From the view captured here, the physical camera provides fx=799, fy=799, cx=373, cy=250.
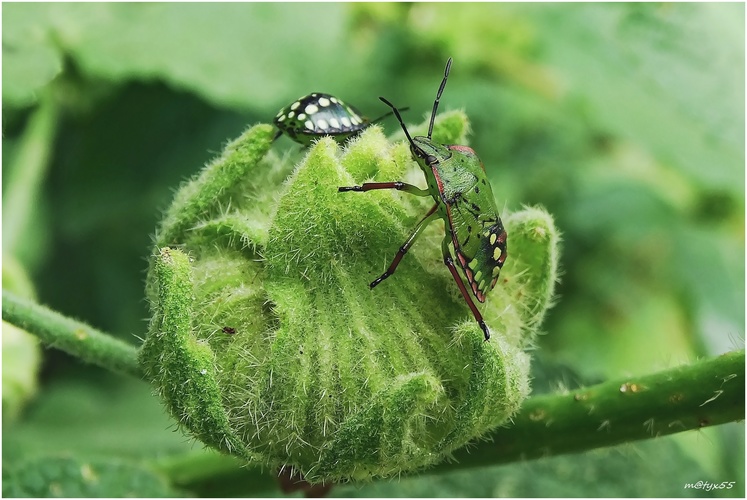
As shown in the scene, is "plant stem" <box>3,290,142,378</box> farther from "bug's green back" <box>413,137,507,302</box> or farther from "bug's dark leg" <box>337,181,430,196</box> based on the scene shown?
"bug's green back" <box>413,137,507,302</box>

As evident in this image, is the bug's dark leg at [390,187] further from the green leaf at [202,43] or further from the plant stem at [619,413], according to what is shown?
the green leaf at [202,43]

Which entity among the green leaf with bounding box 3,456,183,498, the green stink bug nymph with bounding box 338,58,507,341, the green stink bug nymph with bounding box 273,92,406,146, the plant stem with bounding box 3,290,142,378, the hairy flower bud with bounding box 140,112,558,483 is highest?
the green stink bug nymph with bounding box 273,92,406,146

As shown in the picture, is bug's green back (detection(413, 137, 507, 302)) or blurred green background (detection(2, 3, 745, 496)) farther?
blurred green background (detection(2, 3, 745, 496))

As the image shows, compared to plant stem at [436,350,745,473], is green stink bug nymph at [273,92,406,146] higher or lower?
higher

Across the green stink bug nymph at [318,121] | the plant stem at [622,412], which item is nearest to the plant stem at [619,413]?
the plant stem at [622,412]

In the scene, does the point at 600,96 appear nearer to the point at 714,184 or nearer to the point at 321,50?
the point at 714,184

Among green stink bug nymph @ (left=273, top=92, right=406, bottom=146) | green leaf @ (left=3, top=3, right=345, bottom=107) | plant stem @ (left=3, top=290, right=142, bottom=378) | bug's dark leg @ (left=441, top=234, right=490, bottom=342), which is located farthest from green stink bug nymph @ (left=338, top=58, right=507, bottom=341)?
green leaf @ (left=3, top=3, right=345, bottom=107)
